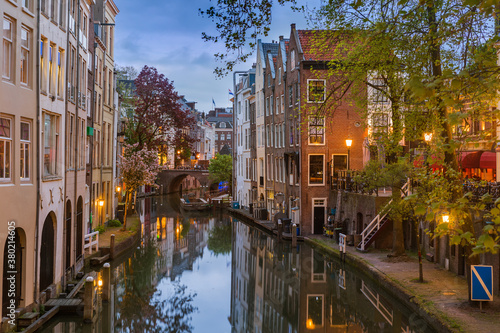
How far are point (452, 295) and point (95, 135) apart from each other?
23.6m

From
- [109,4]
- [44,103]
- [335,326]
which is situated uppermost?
[109,4]

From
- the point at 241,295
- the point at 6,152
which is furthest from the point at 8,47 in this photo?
the point at 241,295

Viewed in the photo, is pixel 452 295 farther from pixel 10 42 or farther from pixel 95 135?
pixel 95 135

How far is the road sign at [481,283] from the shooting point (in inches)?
558

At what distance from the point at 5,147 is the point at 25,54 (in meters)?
2.81

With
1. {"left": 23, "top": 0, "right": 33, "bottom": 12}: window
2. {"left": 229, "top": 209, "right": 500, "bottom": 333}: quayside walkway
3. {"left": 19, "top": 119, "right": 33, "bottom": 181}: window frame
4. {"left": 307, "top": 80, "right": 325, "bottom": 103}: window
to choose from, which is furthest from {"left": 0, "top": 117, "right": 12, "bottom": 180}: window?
{"left": 229, "top": 209, "right": 500, "bottom": 333}: quayside walkway

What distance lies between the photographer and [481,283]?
14172mm

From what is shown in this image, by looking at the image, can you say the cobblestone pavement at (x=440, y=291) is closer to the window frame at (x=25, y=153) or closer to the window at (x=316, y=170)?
the window at (x=316, y=170)

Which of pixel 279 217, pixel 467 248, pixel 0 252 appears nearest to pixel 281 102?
pixel 279 217

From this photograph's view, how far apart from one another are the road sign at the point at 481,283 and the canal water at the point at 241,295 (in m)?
1.62

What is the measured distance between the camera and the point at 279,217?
35688mm

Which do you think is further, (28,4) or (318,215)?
(318,215)

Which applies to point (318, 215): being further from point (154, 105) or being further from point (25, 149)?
point (25, 149)

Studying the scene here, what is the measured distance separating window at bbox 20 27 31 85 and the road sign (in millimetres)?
13140
